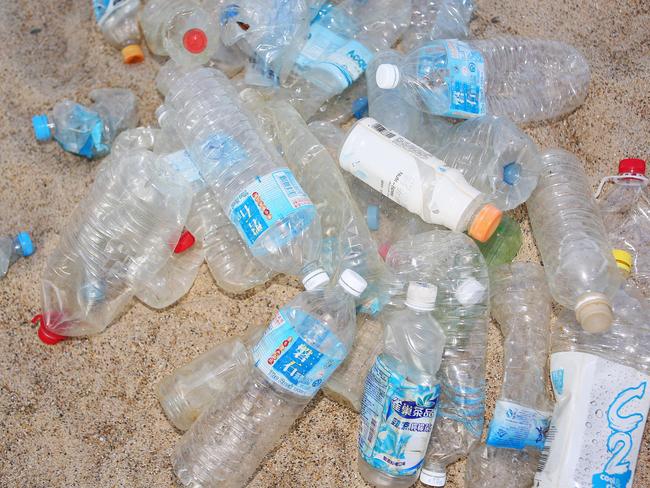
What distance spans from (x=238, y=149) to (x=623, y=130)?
132 centimetres

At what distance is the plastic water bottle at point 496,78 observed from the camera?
2.28 m

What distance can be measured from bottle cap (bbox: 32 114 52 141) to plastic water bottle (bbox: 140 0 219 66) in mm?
483

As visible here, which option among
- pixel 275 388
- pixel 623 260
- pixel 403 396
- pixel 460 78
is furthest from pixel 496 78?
pixel 275 388

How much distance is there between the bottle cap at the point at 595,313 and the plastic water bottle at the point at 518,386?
0.88ft

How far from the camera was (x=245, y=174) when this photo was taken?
2.23 metres

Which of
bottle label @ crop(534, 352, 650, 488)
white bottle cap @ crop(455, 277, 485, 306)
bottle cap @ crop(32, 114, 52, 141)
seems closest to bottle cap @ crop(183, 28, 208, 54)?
bottle cap @ crop(32, 114, 52, 141)

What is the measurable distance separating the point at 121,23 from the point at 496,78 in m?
1.37

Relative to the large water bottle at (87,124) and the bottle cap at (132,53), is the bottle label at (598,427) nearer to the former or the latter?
the large water bottle at (87,124)

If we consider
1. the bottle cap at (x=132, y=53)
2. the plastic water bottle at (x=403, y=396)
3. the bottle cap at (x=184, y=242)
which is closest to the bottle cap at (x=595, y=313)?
the plastic water bottle at (x=403, y=396)

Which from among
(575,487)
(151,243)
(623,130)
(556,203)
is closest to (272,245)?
(151,243)

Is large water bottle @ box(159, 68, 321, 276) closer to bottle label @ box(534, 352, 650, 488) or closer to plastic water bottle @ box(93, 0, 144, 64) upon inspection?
plastic water bottle @ box(93, 0, 144, 64)

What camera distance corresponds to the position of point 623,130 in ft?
8.10

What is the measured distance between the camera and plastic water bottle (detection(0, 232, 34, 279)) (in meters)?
2.33

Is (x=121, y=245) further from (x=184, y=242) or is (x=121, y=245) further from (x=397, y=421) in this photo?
(x=397, y=421)
